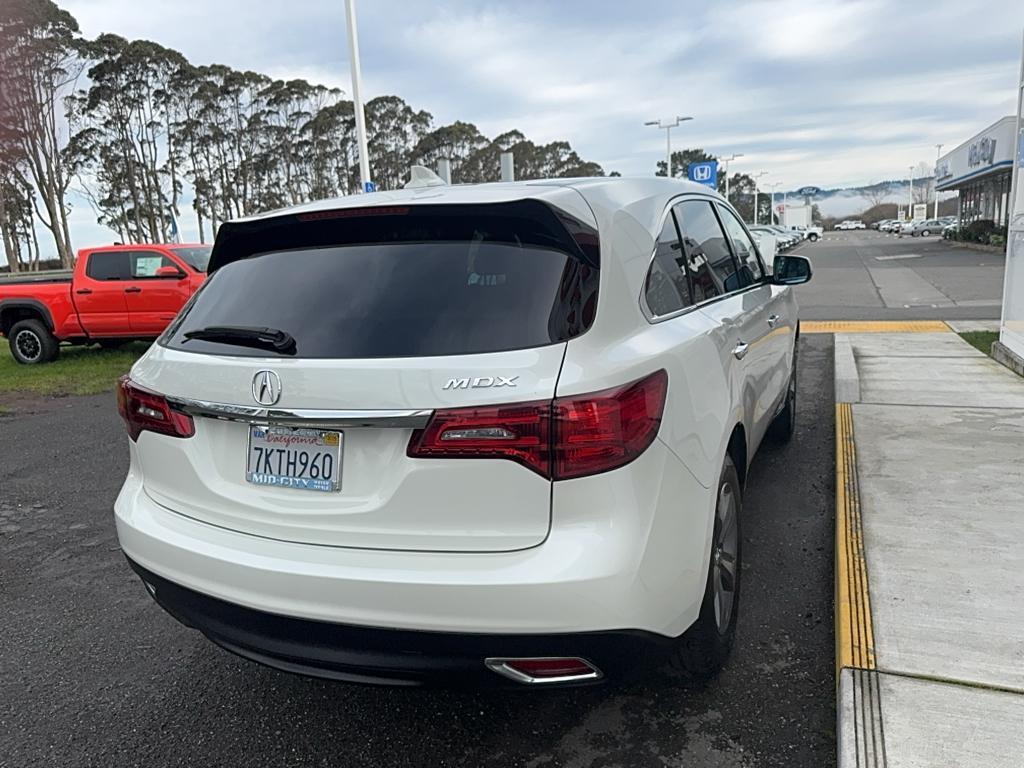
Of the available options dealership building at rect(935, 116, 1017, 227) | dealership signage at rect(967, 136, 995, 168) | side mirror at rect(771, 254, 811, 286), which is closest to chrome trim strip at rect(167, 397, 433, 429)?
side mirror at rect(771, 254, 811, 286)

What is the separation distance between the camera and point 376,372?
2105 millimetres

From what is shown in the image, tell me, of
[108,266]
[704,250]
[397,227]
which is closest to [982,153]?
[108,266]

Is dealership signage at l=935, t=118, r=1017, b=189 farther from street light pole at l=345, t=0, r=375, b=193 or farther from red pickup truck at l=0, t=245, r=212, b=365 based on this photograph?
red pickup truck at l=0, t=245, r=212, b=365

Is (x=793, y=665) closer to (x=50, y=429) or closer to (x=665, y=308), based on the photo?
(x=665, y=308)

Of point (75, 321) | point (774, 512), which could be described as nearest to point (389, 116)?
point (75, 321)

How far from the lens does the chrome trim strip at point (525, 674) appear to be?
210 centimetres

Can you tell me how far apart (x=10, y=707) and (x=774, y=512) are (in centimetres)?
374

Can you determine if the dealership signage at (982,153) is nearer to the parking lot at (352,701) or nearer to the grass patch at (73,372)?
the grass patch at (73,372)

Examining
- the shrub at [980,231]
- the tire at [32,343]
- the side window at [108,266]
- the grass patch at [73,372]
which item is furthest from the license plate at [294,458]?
the shrub at [980,231]

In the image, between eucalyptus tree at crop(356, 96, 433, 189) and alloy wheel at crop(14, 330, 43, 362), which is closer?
alloy wheel at crop(14, 330, 43, 362)

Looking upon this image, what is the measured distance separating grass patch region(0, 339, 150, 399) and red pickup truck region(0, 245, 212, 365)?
1.24 feet

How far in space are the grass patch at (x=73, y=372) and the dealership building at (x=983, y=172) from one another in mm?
25114

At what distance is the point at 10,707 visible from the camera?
2906mm

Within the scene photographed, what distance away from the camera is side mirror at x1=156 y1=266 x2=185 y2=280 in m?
11.3
